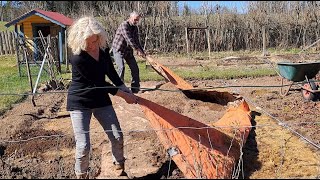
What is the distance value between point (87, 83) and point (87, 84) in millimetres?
11

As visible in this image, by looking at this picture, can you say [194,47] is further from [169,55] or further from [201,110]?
[201,110]

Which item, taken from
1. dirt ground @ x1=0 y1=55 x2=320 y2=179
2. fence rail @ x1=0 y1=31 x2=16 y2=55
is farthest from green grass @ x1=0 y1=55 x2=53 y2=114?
fence rail @ x1=0 y1=31 x2=16 y2=55

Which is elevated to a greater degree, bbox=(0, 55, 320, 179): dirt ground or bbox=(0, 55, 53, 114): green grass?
bbox=(0, 55, 53, 114): green grass

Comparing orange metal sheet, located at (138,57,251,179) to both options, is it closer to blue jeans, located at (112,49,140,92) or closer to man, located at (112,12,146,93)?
man, located at (112,12,146,93)

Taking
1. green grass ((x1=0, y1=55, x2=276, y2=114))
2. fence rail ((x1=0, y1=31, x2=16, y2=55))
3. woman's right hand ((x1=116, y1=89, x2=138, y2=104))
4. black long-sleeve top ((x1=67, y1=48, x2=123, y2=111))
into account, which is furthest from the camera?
fence rail ((x1=0, y1=31, x2=16, y2=55))

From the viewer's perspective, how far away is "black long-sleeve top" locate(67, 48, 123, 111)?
12.4 feet

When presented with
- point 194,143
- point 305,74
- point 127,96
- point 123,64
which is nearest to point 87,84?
point 127,96

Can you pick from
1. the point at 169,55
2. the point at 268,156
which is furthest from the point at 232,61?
the point at 268,156

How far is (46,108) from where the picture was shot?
7766 millimetres

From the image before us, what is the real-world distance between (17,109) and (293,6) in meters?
18.3

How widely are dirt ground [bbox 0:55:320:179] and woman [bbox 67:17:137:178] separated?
45 cm

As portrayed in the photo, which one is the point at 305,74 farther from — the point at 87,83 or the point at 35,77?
the point at 35,77

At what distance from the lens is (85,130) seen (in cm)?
388

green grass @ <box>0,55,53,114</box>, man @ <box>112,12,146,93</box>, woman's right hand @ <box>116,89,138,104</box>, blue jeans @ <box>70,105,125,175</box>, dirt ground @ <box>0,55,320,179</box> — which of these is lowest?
dirt ground @ <box>0,55,320,179</box>
